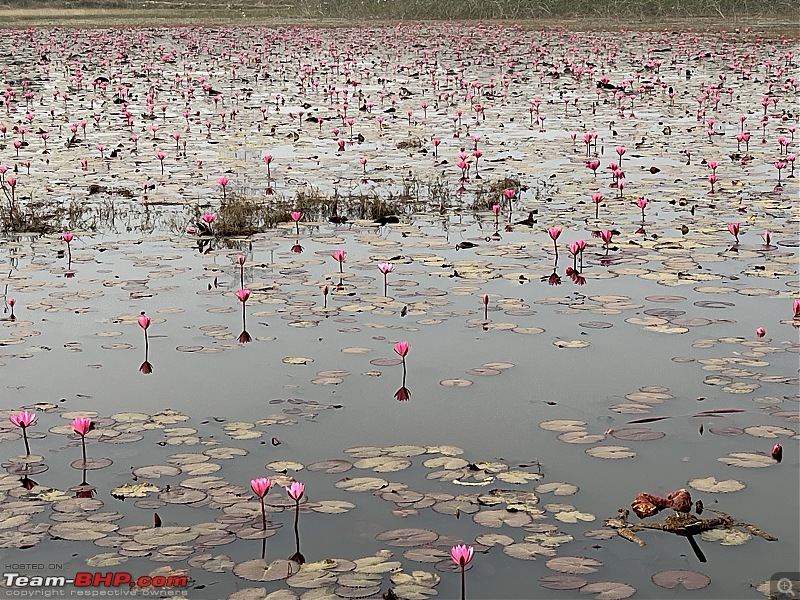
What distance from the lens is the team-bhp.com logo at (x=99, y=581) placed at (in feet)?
9.42

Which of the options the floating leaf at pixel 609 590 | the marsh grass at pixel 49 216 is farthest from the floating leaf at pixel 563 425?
the marsh grass at pixel 49 216

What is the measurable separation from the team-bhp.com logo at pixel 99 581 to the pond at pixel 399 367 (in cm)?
2

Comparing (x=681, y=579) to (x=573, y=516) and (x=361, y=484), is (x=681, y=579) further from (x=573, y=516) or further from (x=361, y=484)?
(x=361, y=484)

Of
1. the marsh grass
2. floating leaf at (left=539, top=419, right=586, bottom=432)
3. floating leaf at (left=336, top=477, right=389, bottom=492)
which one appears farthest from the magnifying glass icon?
the marsh grass

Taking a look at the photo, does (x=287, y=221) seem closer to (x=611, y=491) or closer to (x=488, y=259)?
(x=488, y=259)

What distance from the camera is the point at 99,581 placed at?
2.90 m

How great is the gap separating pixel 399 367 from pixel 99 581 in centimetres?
182

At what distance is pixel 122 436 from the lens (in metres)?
3.82

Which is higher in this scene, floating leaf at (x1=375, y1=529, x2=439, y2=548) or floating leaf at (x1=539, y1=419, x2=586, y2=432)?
floating leaf at (x1=539, y1=419, x2=586, y2=432)

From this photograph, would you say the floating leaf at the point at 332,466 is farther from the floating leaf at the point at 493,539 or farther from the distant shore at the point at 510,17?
the distant shore at the point at 510,17

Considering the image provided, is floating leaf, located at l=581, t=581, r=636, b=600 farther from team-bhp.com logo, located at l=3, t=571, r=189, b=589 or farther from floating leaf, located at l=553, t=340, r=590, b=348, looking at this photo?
floating leaf, located at l=553, t=340, r=590, b=348

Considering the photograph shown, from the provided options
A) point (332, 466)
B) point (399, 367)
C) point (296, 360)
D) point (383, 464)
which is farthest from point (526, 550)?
point (296, 360)

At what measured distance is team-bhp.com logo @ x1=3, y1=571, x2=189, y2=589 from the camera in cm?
287

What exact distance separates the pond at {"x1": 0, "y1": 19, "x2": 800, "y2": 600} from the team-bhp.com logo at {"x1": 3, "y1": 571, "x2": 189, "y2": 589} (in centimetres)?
2
